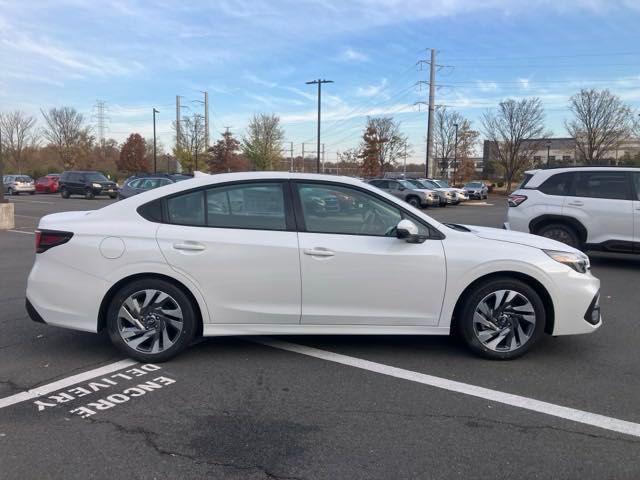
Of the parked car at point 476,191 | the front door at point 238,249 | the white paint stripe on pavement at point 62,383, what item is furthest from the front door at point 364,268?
the parked car at point 476,191

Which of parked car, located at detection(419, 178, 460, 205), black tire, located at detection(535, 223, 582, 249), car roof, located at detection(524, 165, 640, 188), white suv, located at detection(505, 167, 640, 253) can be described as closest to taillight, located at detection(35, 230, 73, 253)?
white suv, located at detection(505, 167, 640, 253)

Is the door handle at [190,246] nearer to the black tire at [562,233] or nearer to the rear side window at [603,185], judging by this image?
the black tire at [562,233]

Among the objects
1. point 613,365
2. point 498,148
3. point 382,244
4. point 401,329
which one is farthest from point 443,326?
point 498,148

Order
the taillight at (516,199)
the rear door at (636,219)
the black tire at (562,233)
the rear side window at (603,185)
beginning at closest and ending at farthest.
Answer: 1. the rear door at (636,219)
2. the rear side window at (603,185)
3. the black tire at (562,233)
4. the taillight at (516,199)

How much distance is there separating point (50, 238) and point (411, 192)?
25095mm

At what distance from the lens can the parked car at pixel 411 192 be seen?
2822 cm

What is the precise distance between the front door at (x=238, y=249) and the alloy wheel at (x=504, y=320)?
5.13 ft

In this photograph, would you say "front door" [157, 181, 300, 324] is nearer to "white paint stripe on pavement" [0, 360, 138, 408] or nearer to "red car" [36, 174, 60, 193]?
"white paint stripe on pavement" [0, 360, 138, 408]

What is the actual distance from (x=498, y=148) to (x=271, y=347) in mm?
51360

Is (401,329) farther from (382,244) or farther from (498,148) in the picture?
(498,148)

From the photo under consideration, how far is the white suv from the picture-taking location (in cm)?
887

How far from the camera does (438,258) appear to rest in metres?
4.39

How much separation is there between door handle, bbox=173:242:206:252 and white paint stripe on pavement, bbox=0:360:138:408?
1.09 metres

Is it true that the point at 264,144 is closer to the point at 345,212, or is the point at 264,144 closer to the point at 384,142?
the point at 384,142
